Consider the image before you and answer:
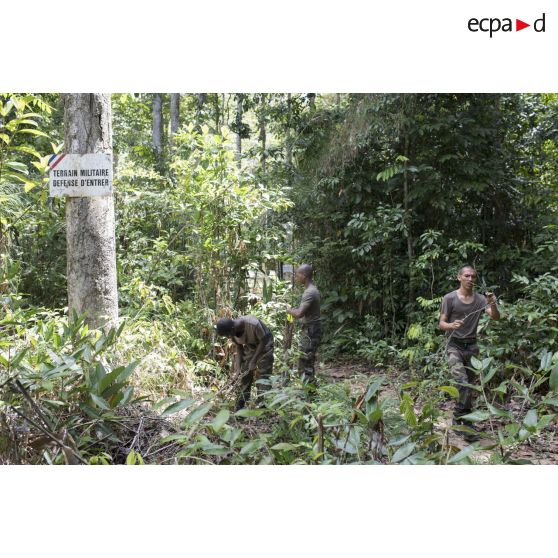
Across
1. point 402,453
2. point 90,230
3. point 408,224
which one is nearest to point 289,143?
point 408,224

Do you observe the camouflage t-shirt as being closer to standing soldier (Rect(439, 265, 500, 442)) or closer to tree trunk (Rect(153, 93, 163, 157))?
standing soldier (Rect(439, 265, 500, 442))

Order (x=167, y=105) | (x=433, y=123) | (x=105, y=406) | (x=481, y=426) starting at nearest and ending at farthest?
1. (x=105, y=406)
2. (x=481, y=426)
3. (x=433, y=123)
4. (x=167, y=105)

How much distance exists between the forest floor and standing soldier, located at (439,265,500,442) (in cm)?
28

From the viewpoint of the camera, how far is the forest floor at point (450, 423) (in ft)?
13.1

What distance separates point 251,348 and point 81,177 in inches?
74.1

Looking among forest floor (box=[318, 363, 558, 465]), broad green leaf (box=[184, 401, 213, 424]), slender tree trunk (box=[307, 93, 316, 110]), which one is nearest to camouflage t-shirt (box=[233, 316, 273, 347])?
forest floor (box=[318, 363, 558, 465])

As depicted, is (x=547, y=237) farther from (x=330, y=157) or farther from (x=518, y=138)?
(x=330, y=157)

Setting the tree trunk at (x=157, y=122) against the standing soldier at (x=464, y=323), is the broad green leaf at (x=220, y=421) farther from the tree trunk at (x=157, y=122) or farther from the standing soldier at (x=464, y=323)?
the tree trunk at (x=157, y=122)

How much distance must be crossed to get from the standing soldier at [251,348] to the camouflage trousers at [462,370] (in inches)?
58.0

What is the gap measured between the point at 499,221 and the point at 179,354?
4.97m

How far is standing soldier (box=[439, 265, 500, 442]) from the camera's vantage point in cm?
474

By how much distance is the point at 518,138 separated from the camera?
7.92 metres

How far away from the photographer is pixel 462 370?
477 centimetres
